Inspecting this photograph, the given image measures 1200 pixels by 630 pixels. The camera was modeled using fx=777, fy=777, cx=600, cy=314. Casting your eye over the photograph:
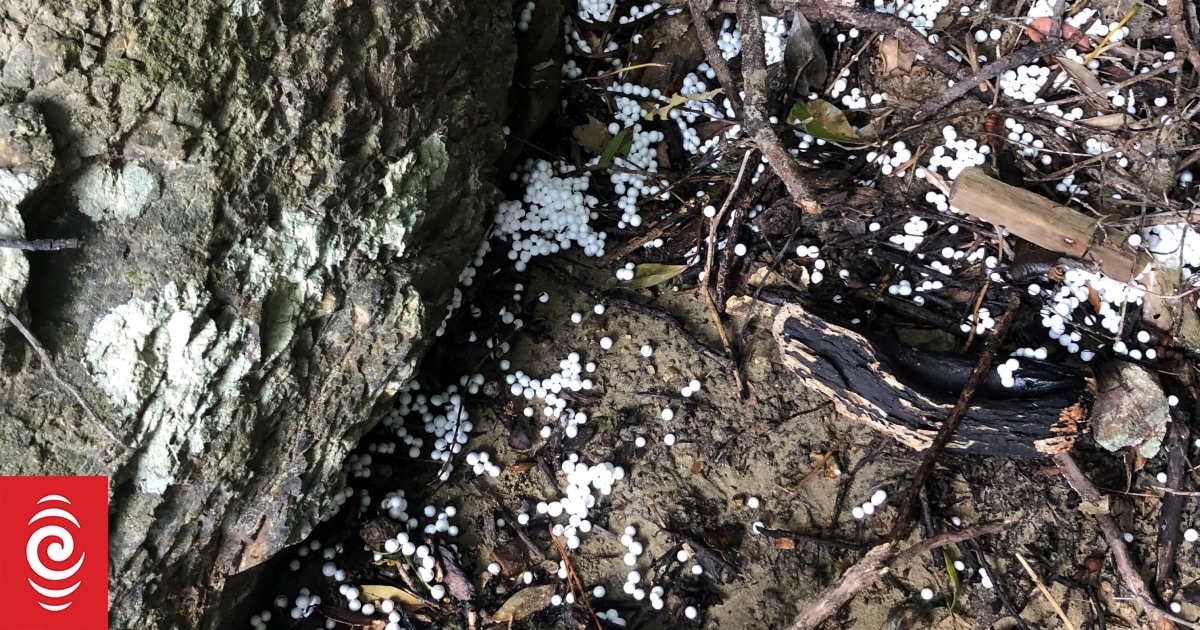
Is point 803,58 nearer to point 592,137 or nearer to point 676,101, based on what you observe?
point 676,101

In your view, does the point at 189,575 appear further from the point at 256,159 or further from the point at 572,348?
the point at 572,348

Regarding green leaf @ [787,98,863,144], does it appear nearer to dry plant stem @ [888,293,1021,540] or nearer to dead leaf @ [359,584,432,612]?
dry plant stem @ [888,293,1021,540]

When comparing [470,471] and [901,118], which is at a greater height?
[901,118]

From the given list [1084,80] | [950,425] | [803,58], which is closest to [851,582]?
[950,425]

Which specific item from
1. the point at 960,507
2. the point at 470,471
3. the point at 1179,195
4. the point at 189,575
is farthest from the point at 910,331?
the point at 189,575

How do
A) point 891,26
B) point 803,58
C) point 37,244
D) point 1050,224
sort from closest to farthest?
point 37,244 → point 1050,224 → point 891,26 → point 803,58

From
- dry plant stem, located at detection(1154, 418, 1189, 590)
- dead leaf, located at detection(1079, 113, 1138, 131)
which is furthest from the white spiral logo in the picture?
dead leaf, located at detection(1079, 113, 1138, 131)
